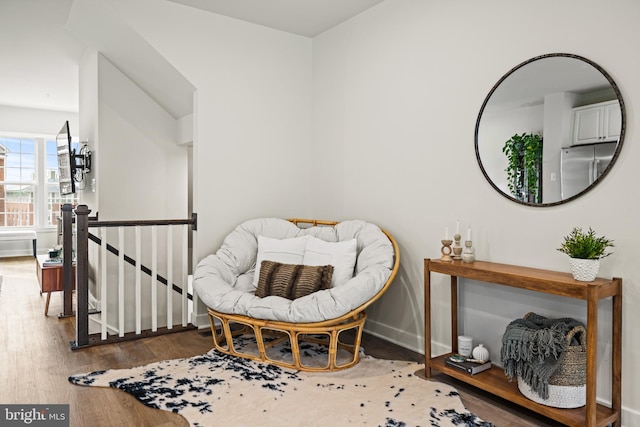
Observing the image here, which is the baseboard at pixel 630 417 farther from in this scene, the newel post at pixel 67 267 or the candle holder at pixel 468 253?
the newel post at pixel 67 267

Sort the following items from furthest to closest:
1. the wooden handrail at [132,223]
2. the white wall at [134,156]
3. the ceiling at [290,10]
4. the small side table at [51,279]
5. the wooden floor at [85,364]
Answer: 1. the white wall at [134,156]
2. the small side table at [51,279]
3. the ceiling at [290,10]
4. the wooden handrail at [132,223]
5. the wooden floor at [85,364]

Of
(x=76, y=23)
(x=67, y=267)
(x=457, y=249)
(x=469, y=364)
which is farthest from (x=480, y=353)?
(x=76, y=23)

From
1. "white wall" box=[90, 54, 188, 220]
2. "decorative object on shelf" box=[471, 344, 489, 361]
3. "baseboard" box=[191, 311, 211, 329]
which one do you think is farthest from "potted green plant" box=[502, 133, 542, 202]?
"white wall" box=[90, 54, 188, 220]

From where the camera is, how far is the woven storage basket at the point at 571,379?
2.13 m

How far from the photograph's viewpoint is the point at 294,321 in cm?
275

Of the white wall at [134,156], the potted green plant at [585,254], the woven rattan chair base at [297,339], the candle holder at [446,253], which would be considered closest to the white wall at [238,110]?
the woven rattan chair base at [297,339]

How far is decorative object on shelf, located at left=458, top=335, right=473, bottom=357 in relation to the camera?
2.76 m

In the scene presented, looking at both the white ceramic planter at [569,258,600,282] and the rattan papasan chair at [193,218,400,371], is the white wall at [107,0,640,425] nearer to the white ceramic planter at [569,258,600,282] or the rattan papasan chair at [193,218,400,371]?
the white ceramic planter at [569,258,600,282]

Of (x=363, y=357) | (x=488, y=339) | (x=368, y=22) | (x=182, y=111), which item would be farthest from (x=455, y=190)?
(x=182, y=111)

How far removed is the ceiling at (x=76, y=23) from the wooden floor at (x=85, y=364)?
2.28m

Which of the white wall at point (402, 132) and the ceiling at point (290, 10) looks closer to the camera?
the white wall at point (402, 132)

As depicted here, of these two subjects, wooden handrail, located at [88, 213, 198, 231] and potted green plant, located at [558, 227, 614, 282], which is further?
wooden handrail, located at [88, 213, 198, 231]

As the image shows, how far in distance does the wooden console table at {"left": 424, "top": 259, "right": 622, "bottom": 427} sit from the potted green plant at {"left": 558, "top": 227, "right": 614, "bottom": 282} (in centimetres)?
5

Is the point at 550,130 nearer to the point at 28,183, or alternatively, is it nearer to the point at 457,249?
the point at 457,249
